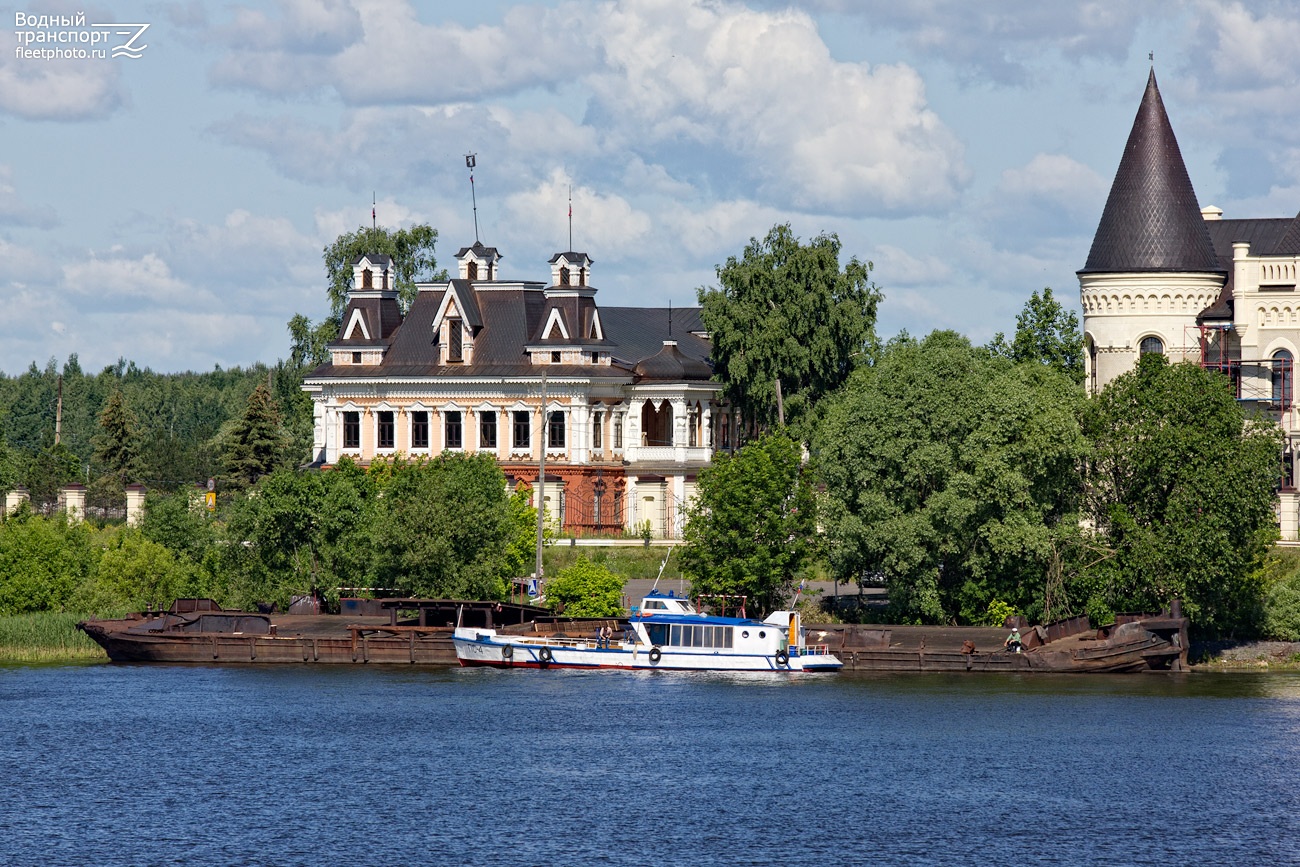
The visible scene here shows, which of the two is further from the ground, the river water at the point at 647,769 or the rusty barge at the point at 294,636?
the rusty barge at the point at 294,636

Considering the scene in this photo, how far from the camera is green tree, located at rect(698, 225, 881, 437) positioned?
3674 inches

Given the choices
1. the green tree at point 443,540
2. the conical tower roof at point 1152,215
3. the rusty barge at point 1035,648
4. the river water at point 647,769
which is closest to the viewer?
the river water at point 647,769

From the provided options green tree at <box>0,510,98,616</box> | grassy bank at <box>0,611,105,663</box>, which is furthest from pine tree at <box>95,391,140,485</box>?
grassy bank at <box>0,611,105,663</box>

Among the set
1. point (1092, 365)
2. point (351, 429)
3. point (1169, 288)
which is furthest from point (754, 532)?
point (351, 429)

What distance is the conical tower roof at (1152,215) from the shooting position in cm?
8200

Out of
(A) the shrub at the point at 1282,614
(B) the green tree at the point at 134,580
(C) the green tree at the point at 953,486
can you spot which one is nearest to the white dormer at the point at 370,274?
(B) the green tree at the point at 134,580

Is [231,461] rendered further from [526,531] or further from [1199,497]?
[1199,497]

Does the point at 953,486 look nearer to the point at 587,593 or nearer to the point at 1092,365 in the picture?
the point at 587,593

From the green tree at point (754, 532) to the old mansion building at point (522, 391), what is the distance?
16.8 meters

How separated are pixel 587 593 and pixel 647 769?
24.5 m

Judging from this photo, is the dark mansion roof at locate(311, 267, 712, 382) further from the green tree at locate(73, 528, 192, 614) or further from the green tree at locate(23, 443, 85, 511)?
the green tree at locate(23, 443, 85, 511)

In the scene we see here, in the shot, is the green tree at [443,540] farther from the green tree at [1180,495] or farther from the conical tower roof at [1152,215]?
the conical tower roof at [1152,215]

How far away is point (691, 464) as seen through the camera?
95.4m

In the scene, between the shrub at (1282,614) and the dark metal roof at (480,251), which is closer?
the shrub at (1282,614)
